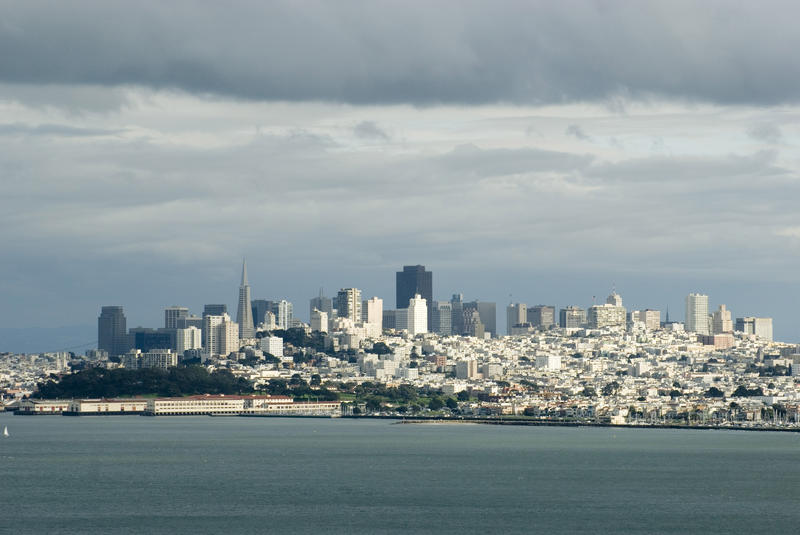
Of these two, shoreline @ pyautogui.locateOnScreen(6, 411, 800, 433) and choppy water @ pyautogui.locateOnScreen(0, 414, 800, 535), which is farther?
shoreline @ pyautogui.locateOnScreen(6, 411, 800, 433)

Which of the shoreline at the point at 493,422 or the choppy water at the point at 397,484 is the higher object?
the shoreline at the point at 493,422

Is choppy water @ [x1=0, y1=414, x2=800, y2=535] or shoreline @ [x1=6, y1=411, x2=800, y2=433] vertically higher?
shoreline @ [x1=6, y1=411, x2=800, y2=433]

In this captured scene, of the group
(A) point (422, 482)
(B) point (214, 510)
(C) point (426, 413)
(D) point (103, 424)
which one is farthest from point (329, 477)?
(C) point (426, 413)

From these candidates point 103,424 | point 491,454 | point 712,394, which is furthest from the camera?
point 712,394

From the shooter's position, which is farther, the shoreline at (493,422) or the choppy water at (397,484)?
the shoreline at (493,422)

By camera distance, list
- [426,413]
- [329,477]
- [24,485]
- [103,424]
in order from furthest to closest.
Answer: [426,413] → [103,424] → [329,477] → [24,485]

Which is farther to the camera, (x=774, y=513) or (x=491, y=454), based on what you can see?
(x=491, y=454)

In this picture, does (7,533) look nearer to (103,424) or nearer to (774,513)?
(774,513)

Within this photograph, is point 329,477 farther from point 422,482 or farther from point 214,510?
point 214,510
